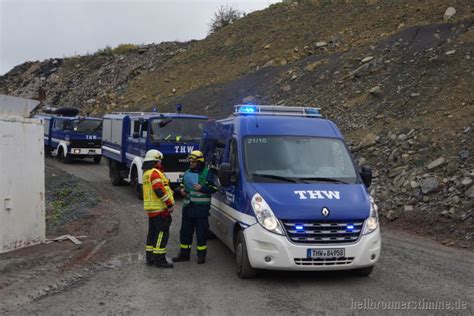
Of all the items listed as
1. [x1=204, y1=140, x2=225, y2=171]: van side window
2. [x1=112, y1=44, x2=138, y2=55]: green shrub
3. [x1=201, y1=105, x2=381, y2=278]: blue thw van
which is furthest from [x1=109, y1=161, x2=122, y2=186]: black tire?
[x1=112, y1=44, x2=138, y2=55]: green shrub

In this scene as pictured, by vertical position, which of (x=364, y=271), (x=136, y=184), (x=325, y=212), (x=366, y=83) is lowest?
(x=136, y=184)

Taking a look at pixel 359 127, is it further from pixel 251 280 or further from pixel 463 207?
pixel 251 280

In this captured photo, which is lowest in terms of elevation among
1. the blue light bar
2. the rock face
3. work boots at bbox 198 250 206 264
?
work boots at bbox 198 250 206 264

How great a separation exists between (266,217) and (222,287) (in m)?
1.08

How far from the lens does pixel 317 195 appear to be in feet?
22.7

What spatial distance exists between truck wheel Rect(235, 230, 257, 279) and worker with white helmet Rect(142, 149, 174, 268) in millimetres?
1215

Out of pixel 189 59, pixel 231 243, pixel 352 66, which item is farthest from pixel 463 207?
pixel 189 59

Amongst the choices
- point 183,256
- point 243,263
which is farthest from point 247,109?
point 243,263

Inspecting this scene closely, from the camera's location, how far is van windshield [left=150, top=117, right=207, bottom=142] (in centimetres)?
1507

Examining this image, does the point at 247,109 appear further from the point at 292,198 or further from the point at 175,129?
the point at 175,129

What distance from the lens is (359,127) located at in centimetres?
1861

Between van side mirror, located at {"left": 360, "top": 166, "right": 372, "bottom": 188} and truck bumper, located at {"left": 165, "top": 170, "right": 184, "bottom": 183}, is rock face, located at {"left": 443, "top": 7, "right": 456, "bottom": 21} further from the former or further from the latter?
van side mirror, located at {"left": 360, "top": 166, "right": 372, "bottom": 188}

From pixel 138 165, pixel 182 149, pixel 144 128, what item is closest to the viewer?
pixel 182 149

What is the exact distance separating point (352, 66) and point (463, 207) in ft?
45.0
